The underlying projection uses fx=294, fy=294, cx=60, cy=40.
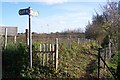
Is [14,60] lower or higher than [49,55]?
lower

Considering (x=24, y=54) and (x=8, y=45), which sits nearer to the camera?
(x=24, y=54)

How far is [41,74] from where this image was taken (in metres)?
10.4

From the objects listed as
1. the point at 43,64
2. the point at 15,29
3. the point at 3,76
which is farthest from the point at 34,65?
the point at 15,29

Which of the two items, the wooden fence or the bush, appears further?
the wooden fence

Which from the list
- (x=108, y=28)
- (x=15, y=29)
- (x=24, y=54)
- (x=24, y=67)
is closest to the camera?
(x=24, y=67)

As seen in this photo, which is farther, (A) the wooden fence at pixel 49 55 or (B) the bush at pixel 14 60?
(A) the wooden fence at pixel 49 55

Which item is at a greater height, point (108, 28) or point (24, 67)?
point (108, 28)

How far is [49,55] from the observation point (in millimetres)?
11406

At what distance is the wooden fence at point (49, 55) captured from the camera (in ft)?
36.8

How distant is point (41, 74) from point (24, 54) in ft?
4.81

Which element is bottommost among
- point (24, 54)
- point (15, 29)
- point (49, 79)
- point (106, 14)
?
point (49, 79)

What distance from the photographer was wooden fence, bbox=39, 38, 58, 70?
441 inches

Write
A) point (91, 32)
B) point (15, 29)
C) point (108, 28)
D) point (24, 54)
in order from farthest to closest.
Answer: point (91, 32)
point (108, 28)
point (15, 29)
point (24, 54)

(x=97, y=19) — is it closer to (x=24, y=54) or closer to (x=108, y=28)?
(x=108, y=28)
